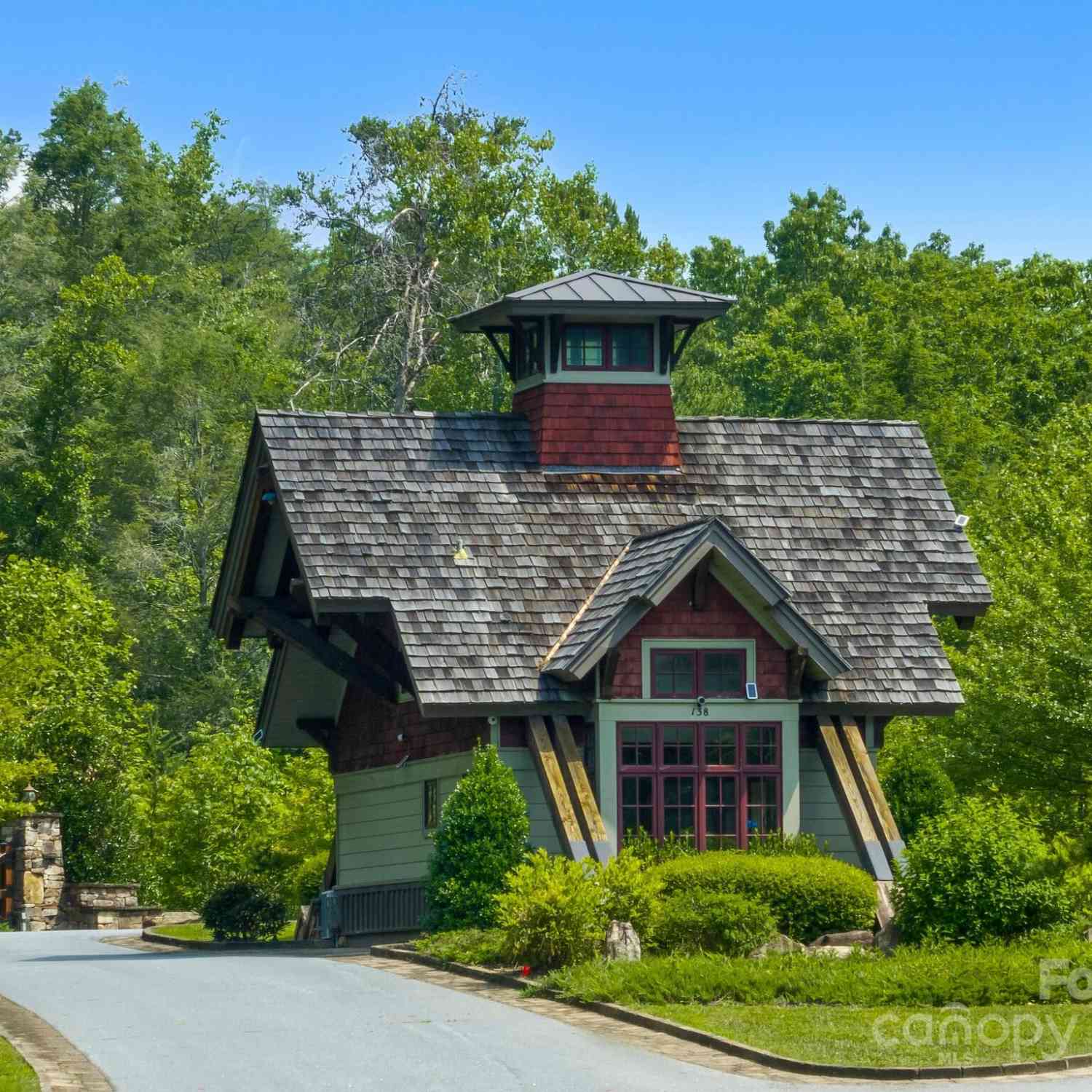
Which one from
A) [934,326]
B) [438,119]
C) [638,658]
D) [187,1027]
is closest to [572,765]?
[638,658]

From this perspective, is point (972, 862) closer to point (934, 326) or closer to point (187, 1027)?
point (187, 1027)

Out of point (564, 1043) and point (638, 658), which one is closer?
point (564, 1043)

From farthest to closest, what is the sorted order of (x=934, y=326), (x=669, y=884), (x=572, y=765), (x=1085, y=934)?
(x=934, y=326) → (x=572, y=765) → (x=669, y=884) → (x=1085, y=934)

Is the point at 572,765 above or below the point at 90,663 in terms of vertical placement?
below

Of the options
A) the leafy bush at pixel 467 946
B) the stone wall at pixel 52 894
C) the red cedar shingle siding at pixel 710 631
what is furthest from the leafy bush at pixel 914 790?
the stone wall at pixel 52 894

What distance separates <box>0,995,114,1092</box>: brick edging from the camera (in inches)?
618

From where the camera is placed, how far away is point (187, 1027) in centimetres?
1870

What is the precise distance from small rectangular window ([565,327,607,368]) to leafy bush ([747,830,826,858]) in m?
7.95

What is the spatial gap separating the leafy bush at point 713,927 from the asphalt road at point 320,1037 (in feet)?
9.63

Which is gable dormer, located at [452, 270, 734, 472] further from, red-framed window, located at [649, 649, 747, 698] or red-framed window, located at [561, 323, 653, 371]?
Result: red-framed window, located at [649, 649, 747, 698]

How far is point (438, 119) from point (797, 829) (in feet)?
118

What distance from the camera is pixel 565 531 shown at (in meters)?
29.3

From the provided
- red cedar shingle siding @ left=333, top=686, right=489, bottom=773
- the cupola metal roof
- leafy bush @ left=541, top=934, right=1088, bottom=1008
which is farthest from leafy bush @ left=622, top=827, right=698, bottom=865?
the cupola metal roof

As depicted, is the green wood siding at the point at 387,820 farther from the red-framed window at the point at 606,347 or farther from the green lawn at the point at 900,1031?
the green lawn at the point at 900,1031
